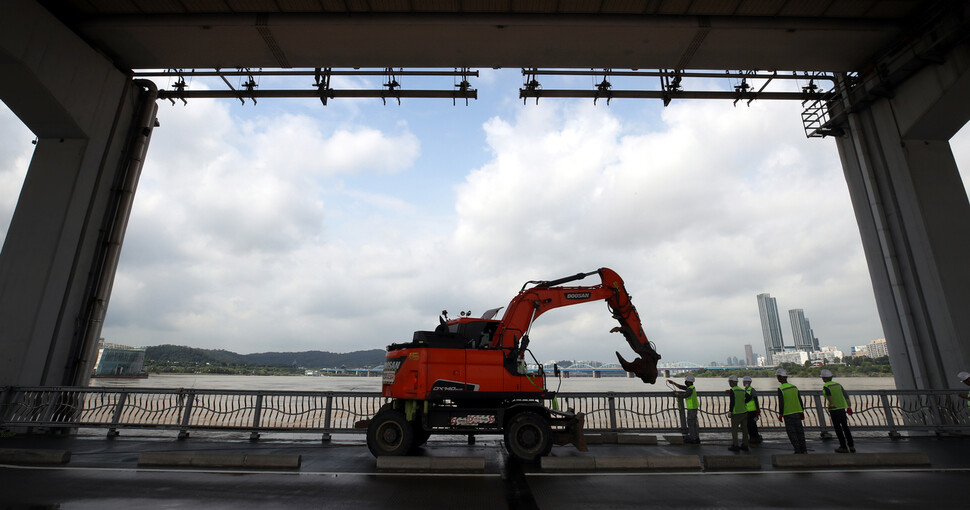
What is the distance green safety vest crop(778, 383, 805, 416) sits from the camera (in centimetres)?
962

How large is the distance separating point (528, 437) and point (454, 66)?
1175cm

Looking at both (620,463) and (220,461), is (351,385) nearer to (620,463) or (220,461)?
(220,461)

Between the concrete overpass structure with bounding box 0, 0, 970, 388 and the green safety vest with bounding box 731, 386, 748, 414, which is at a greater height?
the concrete overpass structure with bounding box 0, 0, 970, 388

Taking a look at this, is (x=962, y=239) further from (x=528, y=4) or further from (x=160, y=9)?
(x=160, y=9)

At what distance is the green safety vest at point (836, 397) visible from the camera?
9742 millimetres

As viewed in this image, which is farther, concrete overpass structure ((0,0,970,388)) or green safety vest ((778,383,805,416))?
concrete overpass structure ((0,0,970,388))

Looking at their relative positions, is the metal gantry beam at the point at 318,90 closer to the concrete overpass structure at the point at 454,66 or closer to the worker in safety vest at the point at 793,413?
the concrete overpass structure at the point at 454,66

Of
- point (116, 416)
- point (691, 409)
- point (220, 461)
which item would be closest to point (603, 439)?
point (691, 409)

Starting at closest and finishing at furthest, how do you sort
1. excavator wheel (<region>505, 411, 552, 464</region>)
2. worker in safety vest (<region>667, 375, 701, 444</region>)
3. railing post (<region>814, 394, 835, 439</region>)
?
excavator wheel (<region>505, 411, 552, 464</region>) < worker in safety vest (<region>667, 375, 701, 444</region>) < railing post (<region>814, 394, 835, 439</region>)

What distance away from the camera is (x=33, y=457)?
8266 mm

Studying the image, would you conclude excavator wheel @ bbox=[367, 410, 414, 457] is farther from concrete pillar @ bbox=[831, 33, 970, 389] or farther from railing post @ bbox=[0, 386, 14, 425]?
concrete pillar @ bbox=[831, 33, 970, 389]

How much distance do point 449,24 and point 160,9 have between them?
8460mm

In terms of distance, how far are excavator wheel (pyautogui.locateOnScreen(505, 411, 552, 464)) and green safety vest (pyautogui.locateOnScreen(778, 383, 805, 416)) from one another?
17.8ft

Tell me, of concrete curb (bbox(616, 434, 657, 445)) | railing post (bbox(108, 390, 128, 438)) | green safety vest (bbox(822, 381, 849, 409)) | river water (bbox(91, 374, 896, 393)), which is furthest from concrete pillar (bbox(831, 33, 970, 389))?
railing post (bbox(108, 390, 128, 438))
